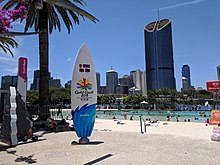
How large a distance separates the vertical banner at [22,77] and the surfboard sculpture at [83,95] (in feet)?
23.2

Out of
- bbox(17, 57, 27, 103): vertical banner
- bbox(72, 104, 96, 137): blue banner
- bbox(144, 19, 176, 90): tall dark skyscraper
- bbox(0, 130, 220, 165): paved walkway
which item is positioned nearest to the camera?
bbox(0, 130, 220, 165): paved walkway

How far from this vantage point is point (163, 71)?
138m

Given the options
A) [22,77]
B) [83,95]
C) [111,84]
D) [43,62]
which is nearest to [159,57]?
[111,84]

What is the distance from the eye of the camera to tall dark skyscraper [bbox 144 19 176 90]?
137 metres

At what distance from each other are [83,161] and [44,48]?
1342cm

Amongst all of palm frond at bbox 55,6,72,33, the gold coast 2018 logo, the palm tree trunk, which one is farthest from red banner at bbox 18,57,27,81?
the gold coast 2018 logo

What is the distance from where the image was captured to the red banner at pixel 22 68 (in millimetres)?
16119

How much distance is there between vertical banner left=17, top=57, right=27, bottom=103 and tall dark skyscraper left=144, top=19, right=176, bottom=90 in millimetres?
124223

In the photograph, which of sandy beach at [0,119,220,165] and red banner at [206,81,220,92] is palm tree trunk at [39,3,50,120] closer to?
sandy beach at [0,119,220,165]

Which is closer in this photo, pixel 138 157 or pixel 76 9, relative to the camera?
pixel 76 9

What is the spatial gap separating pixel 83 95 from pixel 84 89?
30cm

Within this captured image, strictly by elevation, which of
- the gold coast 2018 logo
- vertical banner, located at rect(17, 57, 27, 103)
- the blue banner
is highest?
vertical banner, located at rect(17, 57, 27, 103)

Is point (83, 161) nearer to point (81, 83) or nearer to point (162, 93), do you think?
point (81, 83)

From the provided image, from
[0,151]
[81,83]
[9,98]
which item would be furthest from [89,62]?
[0,151]
